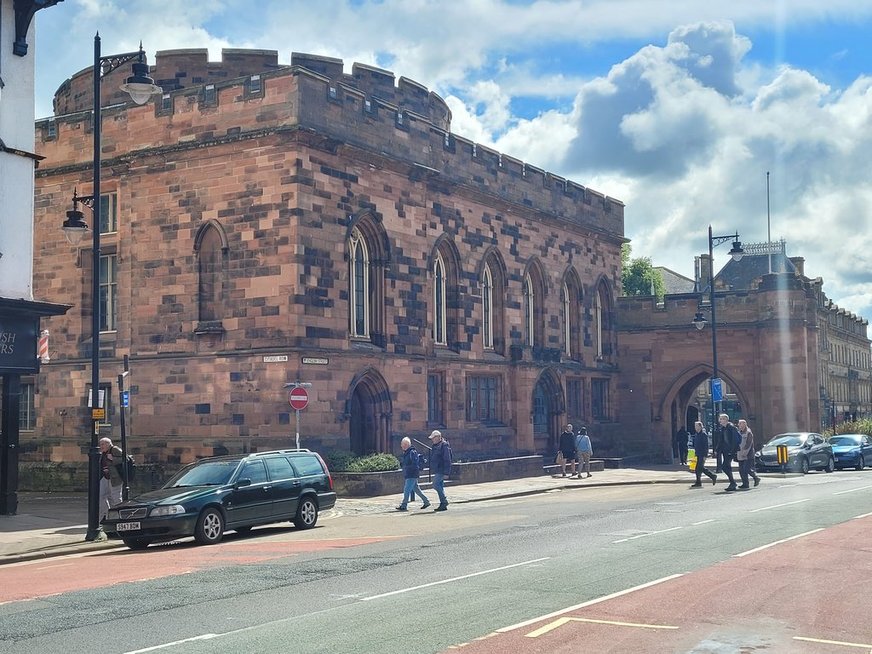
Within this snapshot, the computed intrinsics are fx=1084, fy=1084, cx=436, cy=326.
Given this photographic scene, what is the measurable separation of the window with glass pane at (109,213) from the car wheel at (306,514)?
14.2 metres

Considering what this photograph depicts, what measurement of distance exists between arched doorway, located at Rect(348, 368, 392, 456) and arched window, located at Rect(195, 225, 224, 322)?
15.0 feet

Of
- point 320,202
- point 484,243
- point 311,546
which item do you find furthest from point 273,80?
point 311,546

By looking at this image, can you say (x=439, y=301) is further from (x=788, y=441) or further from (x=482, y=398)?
(x=788, y=441)

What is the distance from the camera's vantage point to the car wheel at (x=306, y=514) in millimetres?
20156

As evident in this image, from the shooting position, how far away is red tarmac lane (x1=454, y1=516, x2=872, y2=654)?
885cm

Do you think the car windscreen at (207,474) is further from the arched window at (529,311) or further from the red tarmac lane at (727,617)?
the arched window at (529,311)

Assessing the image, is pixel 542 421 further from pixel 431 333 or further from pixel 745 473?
pixel 745 473

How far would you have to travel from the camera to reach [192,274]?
95.7ft

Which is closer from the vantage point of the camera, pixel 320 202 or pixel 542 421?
pixel 320 202

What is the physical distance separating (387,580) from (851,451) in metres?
32.1

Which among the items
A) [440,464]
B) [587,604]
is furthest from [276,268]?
[587,604]

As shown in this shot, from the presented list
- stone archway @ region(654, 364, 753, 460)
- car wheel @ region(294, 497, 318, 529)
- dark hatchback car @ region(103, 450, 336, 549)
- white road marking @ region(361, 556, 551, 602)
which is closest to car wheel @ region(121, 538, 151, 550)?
dark hatchback car @ region(103, 450, 336, 549)

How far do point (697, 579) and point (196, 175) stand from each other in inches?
820

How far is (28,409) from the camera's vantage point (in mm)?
33219
